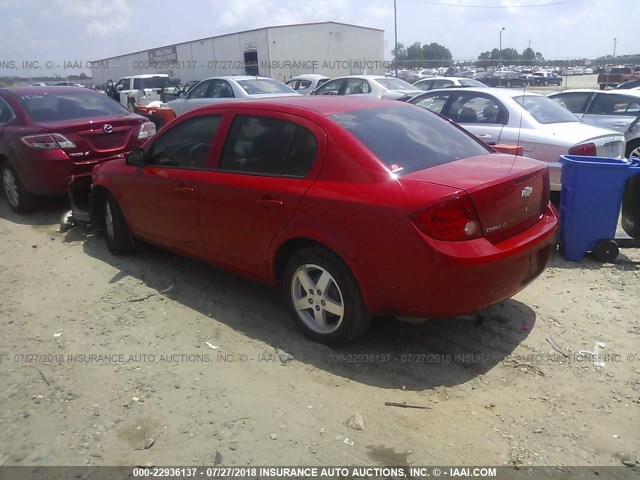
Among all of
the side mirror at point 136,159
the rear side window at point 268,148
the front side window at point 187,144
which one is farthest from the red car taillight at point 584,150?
the side mirror at point 136,159

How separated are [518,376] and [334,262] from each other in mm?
1329

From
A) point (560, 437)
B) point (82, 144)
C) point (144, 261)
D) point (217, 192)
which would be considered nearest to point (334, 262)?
point (217, 192)

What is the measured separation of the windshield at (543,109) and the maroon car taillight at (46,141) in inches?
223

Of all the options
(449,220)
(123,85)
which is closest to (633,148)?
(449,220)

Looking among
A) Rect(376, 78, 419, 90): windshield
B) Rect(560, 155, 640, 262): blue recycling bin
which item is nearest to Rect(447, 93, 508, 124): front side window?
Rect(560, 155, 640, 262): blue recycling bin

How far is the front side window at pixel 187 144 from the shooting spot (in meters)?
4.40

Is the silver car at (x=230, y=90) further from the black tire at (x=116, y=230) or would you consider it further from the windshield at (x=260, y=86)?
the black tire at (x=116, y=230)

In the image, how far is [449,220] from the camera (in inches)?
123

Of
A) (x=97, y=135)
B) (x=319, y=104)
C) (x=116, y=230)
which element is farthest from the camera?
(x=97, y=135)

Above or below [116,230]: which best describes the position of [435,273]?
above

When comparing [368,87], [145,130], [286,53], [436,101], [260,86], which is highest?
[286,53]

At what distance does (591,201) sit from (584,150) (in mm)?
1464

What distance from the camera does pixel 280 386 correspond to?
11.0ft

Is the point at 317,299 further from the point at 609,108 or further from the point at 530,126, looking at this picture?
the point at 609,108
